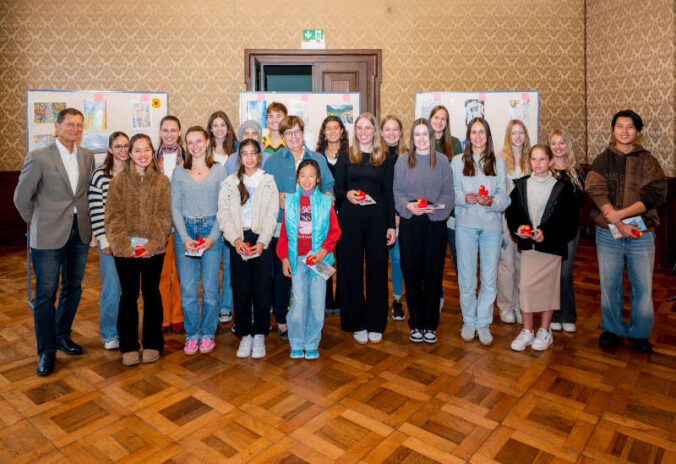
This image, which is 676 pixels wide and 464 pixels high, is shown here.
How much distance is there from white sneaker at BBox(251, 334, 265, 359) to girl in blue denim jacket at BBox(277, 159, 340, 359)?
0.56 ft

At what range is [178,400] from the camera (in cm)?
232

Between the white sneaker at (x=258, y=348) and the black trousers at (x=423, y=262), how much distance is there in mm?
923

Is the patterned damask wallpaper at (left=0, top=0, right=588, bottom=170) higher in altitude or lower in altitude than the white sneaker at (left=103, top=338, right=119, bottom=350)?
higher

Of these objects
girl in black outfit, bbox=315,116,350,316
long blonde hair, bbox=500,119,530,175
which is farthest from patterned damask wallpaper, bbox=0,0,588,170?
girl in black outfit, bbox=315,116,350,316

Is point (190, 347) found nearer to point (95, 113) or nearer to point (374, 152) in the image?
point (374, 152)

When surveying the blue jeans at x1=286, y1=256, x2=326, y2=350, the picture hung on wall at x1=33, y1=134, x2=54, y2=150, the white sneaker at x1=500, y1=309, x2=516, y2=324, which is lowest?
the white sneaker at x1=500, y1=309, x2=516, y2=324

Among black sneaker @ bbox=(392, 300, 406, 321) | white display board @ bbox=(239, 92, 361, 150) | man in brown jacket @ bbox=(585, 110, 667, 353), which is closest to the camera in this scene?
Answer: man in brown jacket @ bbox=(585, 110, 667, 353)

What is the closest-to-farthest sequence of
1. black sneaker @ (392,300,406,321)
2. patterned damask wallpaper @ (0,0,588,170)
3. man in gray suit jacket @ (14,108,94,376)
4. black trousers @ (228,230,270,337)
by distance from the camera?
man in gray suit jacket @ (14,108,94,376)
black trousers @ (228,230,270,337)
black sneaker @ (392,300,406,321)
patterned damask wallpaper @ (0,0,588,170)

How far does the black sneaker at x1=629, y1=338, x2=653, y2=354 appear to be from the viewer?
2.80m

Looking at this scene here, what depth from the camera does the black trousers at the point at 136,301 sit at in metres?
2.65

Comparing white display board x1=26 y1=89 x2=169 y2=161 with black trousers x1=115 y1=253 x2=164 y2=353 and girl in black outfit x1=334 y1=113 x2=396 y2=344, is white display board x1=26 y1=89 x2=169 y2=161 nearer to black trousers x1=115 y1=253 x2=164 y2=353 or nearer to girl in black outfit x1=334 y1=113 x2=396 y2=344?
black trousers x1=115 y1=253 x2=164 y2=353

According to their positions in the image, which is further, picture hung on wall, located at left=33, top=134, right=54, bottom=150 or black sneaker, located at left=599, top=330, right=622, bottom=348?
picture hung on wall, located at left=33, top=134, right=54, bottom=150

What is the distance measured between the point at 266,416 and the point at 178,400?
1.54ft

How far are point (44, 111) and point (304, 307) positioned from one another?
3.68 meters
